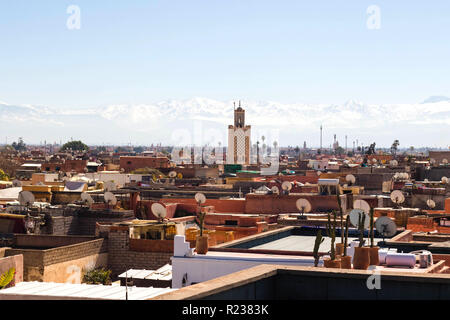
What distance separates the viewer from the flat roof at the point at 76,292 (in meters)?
13.0

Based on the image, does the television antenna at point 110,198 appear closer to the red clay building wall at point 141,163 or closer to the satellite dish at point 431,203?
the satellite dish at point 431,203

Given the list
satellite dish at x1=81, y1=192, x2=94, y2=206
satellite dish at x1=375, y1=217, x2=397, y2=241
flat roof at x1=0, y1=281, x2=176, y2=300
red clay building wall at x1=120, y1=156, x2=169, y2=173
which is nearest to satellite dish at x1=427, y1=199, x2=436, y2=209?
satellite dish at x1=81, y1=192, x2=94, y2=206

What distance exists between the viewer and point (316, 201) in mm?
37406

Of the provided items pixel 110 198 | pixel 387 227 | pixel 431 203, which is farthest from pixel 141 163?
pixel 387 227

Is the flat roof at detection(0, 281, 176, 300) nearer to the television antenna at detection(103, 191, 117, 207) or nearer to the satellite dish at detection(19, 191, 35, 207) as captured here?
the satellite dish at detection(19, 191, 35, 207)

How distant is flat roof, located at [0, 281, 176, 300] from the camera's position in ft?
42.6

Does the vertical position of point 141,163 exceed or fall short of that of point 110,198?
it exceeds it

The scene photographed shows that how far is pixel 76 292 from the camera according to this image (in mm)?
13945

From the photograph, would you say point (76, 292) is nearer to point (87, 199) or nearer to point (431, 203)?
point (87, 199)

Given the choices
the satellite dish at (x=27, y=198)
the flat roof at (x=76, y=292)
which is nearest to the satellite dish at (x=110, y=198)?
the satellite dish at (x=27, y=198)

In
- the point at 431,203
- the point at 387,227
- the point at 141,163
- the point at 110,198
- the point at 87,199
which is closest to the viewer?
the point at 387,227
